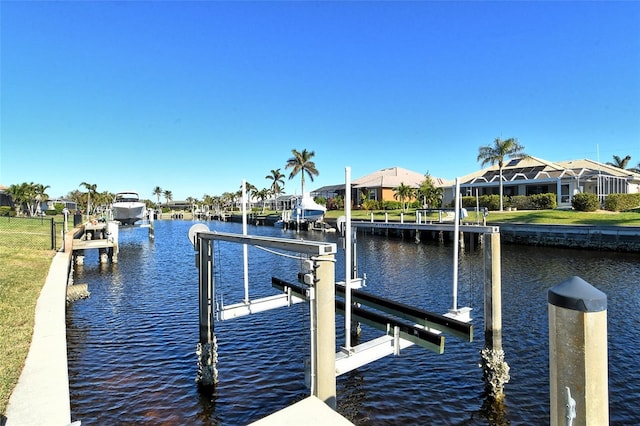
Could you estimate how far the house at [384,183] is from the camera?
70000mm

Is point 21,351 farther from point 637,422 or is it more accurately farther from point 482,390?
point 637,422

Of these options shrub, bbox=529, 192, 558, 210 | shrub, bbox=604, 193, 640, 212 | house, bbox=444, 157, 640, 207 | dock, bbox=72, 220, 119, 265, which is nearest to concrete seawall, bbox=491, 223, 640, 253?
shrub, bbox=529, 192, 558, 210

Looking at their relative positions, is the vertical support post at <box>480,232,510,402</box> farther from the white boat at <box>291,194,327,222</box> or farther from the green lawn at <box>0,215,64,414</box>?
the white boat at <box>291,194,327,222</box>

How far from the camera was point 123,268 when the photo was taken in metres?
24.5

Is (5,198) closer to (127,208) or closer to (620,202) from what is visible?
(127,208)

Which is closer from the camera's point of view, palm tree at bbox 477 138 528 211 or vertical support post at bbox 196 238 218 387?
vertical support post at bbox 196 238 218 387

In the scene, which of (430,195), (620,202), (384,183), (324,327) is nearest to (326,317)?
(324,327)

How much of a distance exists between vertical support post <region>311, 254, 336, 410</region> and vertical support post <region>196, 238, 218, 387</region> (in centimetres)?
376

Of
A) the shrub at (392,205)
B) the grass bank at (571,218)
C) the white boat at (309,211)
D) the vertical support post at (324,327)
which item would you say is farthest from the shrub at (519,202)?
the vertical support post at (324,327)

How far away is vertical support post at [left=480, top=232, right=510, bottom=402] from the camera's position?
7879mm

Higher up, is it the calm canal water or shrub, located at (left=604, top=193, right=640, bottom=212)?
shrub, located at (left=604, top=193, right=640, bottom=212)

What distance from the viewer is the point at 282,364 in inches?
382

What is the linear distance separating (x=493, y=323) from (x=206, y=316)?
5.75 m

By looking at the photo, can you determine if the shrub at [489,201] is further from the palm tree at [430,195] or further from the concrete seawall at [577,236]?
the concrete seawall at [577,236]
